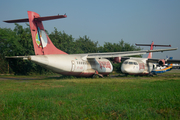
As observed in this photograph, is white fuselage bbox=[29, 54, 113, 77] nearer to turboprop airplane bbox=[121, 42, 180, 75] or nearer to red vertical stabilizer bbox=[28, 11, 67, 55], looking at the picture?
red vertical stabilizer bbox=[28, 11, 67, 55]

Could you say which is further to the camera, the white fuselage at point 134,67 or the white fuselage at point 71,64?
the white fuselage at point 134,67

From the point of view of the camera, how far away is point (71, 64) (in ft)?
56.5

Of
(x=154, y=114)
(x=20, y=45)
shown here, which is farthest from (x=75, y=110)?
(x=20, y=45)

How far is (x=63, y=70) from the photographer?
54.5 ft

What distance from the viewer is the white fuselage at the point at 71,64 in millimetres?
14945

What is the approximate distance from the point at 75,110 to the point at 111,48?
37503 mm

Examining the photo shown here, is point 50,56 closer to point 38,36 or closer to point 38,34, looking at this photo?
point 38,36

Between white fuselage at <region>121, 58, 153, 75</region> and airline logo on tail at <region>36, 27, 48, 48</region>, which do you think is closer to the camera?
airline logo on tail at <region>36, 27, 48, 48</region>

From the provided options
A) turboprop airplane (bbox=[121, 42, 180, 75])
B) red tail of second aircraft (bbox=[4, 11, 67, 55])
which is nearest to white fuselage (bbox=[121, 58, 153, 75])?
turboprop airplane (bbox=[121, 42, 180, 75])

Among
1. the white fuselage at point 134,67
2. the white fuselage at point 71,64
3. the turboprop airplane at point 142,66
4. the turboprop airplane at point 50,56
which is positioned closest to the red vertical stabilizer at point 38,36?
the turboprop airplane at point 50,56

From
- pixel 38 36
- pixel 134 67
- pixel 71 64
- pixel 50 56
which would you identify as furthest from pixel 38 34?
pixel 134 67

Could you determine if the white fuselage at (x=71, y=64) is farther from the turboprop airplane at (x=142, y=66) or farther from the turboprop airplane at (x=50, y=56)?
the turboprop airplane at (x=142, y=66)

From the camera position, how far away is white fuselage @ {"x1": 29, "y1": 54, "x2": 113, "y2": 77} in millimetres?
14945

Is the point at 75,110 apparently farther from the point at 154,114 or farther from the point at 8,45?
the point at 8,45
